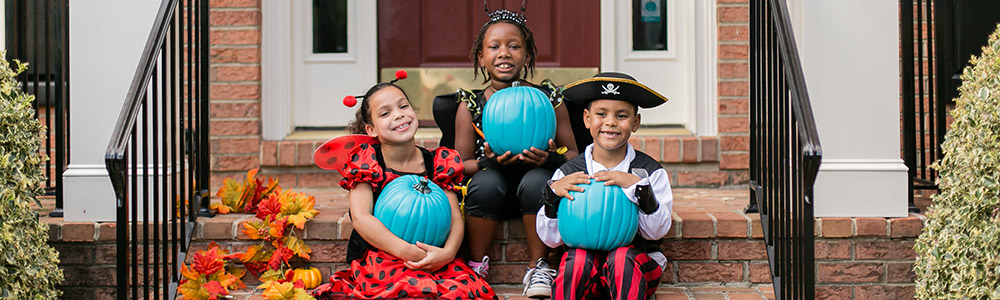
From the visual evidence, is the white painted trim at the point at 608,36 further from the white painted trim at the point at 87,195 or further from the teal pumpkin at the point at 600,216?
the white painted trim at the point at 87,195

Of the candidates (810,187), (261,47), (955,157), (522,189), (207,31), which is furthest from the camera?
(261,47)

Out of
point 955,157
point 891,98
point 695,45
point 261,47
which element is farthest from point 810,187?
point 261,47

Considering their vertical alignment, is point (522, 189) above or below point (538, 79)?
below

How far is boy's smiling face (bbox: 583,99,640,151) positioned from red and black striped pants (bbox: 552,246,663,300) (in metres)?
0.38

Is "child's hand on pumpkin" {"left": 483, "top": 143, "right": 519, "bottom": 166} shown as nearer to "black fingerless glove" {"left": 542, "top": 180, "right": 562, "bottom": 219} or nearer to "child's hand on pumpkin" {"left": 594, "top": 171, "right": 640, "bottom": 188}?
"black fingerless glove" {"left": 542, "top": 180, "right": 562, "bottom": 219}

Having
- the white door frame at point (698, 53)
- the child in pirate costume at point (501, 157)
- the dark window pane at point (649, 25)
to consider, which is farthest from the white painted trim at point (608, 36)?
the child in pirate costume at point (501, 157)

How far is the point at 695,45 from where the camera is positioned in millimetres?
4559

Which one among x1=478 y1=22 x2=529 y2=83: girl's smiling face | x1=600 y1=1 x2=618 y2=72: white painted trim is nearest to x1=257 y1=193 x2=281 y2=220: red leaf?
x1=478 y1=22 x2=529 y2=83: girl's smiling face

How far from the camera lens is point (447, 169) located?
321 cm

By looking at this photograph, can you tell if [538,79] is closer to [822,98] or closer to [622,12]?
[622,12]

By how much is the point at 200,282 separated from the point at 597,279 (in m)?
1.49

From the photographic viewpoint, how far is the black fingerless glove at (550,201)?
2988 mm

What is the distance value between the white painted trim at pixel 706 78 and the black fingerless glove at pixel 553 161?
1.52 meters

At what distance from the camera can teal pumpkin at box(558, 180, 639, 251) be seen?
287cm
